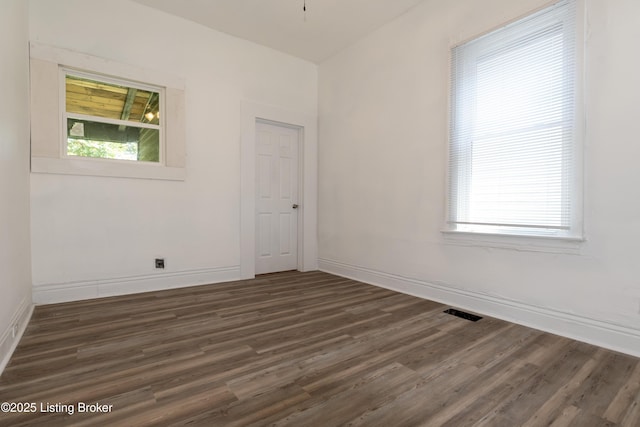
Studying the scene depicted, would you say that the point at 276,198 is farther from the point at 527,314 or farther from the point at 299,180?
the point at 527,314

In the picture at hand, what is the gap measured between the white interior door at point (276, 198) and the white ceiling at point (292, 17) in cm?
119

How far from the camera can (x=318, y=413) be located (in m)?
1.47

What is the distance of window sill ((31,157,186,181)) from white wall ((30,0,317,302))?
65 millimetres

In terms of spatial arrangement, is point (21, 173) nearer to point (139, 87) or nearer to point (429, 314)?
point (139, 87)

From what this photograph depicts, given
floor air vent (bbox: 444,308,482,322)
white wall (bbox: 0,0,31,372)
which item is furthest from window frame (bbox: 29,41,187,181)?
floor air vent (bbox: 444,308,482,322)

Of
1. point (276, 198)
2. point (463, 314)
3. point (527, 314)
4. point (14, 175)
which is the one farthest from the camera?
point (276, 198)

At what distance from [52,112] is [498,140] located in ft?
13.9

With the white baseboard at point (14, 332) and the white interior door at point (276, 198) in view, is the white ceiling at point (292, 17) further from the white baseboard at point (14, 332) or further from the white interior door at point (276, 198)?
the white baseboard at point (14, 332)

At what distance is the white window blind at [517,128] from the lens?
2453 mm

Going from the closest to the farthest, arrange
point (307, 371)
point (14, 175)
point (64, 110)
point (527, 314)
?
point (307, 371) → point (14, 175) → point (527, 314) → point (64, 110)

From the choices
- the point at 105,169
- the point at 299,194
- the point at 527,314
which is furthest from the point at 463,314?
the point at 105,169

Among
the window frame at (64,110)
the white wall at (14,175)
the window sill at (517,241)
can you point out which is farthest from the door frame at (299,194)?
the white wall at (14,175)

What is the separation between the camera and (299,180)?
4.99 m

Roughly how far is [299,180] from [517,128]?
3.05 metres
